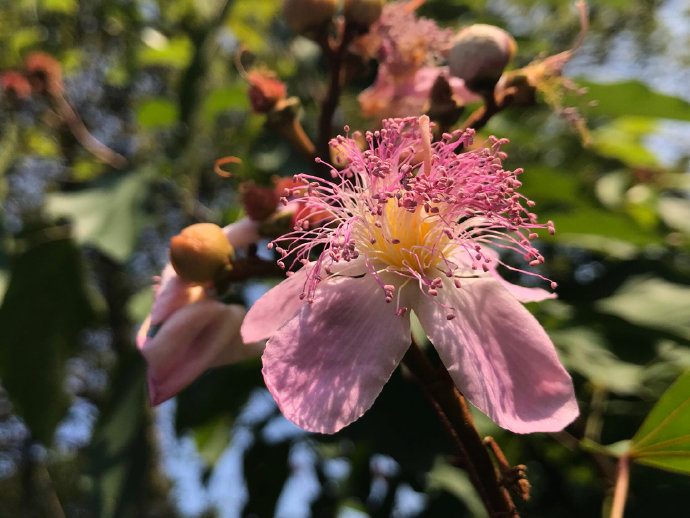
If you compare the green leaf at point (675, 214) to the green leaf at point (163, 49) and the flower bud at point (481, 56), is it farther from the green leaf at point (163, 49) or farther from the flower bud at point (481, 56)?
the green leaf at point (163, 49)

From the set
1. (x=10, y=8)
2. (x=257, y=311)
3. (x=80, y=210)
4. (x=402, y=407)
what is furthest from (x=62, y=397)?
(x=10, y=8)

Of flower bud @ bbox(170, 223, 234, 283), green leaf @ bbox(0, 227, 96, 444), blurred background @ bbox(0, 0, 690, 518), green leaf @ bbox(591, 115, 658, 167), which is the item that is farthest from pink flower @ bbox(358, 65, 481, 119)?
green leaf @ bbox(591, 115, 658, 167)

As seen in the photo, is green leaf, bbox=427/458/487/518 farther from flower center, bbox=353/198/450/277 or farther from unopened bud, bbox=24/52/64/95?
unopened bud, bbox=24/52/64/95

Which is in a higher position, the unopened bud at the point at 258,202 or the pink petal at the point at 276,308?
the unopened bud at the point at 258,202

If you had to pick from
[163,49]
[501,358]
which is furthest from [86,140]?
[501,358]

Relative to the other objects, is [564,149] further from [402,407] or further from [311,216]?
[311,216]

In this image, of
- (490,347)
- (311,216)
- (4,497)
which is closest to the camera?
(490,347)

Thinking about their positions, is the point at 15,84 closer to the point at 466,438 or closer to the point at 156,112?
the point at 156,112

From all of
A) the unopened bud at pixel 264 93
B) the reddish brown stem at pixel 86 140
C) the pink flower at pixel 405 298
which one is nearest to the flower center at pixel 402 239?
the pink flower at pixel 405 298
